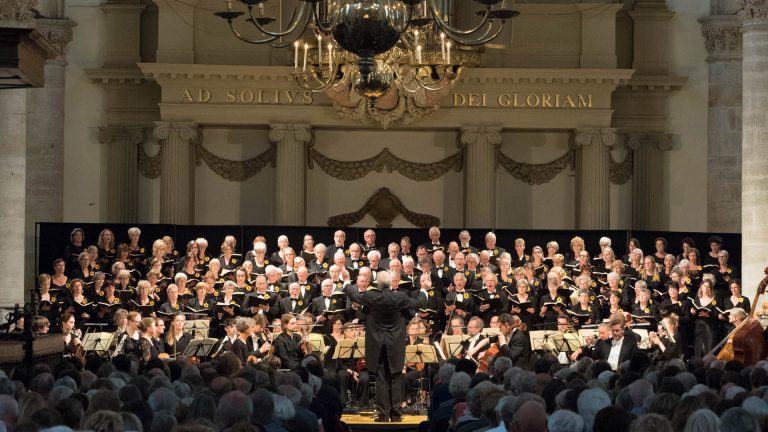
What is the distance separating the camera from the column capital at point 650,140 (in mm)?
22109

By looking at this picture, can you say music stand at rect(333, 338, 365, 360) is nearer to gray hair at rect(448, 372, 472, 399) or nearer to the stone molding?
gray hair at rect(448, 372, 472, 399)

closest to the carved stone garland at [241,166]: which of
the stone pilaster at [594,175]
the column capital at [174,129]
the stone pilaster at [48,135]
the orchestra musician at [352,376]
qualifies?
the column capital at [174,129]

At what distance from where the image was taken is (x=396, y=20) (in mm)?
9625

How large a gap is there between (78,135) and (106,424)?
16.4 metres

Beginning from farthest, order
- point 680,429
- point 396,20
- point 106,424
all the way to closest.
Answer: point 396,20 → point 680,429 → point 106,424

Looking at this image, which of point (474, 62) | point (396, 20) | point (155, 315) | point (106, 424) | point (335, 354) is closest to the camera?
point (106, 424)

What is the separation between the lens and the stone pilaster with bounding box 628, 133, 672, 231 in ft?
72.5

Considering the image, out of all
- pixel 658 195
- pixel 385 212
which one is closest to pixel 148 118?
pixel 385 212

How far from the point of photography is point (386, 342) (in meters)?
13.7

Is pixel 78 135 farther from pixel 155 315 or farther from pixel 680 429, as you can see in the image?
pixel 680 429

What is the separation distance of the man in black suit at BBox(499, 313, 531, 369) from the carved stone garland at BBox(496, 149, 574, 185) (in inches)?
303

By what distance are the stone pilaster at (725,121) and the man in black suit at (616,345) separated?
8.65 m

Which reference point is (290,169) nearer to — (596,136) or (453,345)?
(596,136)

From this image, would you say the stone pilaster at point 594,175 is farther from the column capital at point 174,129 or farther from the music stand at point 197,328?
the music stand at point 197,328
